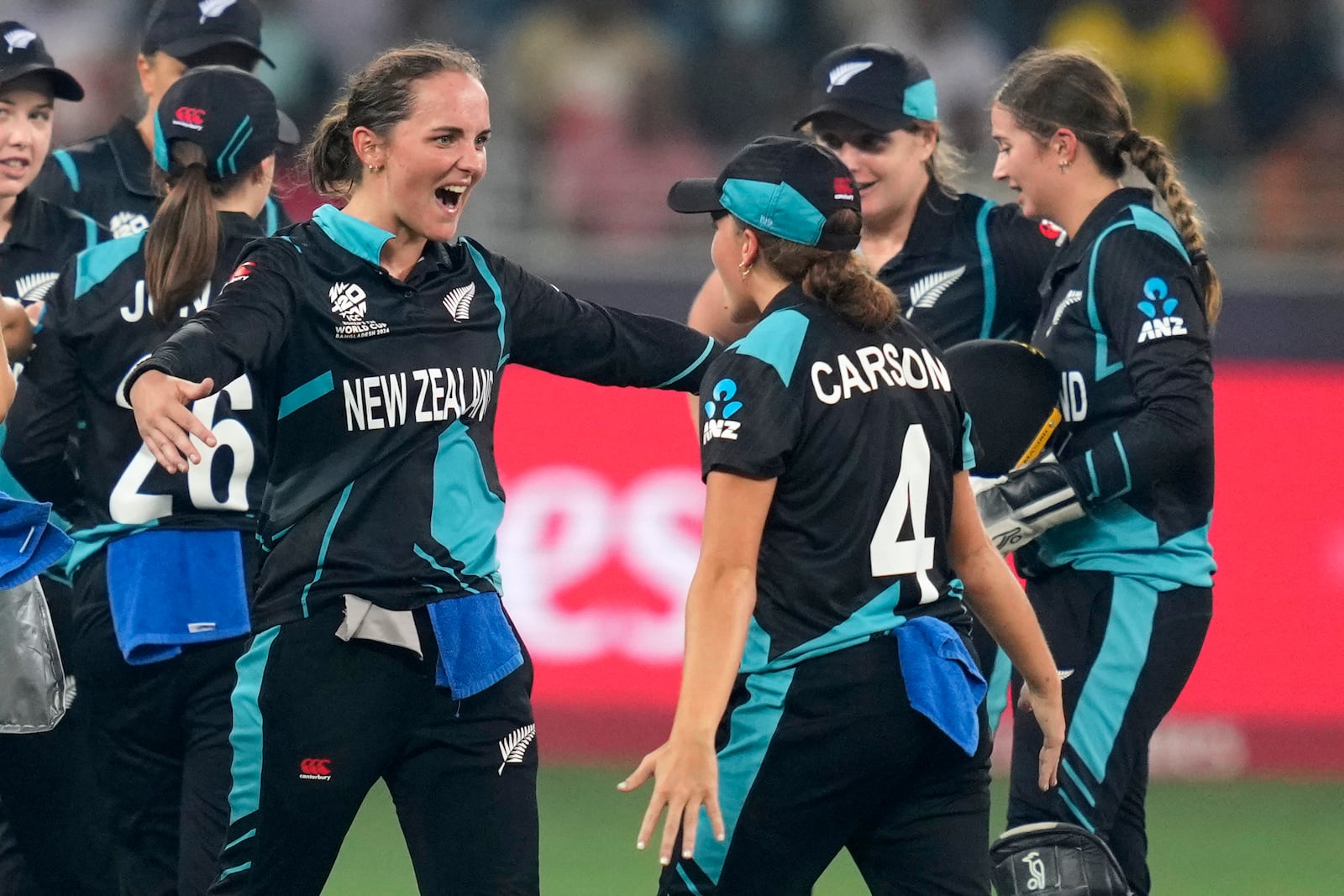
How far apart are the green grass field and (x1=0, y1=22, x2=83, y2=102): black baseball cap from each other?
2.86 m

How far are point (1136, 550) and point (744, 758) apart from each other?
1.57 m

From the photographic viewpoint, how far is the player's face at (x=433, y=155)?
13.2 feet

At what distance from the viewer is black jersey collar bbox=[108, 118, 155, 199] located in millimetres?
6062

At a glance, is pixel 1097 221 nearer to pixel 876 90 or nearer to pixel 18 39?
pixel 876 90

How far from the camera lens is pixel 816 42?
12.2 meters

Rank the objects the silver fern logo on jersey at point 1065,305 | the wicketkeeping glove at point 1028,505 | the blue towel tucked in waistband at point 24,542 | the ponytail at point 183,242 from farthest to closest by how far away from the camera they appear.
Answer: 1. the silver fern logo on jersey at point 1065,305
2. the wicketkeeping glove at point 1028,505
3. the ponytail at point 183,242
4. the blue towel tucked in waistband at point 24,542

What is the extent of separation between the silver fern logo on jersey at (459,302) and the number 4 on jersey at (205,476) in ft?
2.62

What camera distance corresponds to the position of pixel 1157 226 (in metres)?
4.94

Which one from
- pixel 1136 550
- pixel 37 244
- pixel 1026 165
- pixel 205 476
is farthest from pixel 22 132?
pixel 1136 550

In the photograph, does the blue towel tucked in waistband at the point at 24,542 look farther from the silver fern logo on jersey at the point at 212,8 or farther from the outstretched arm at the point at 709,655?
the silver fern logo on jersey at the point at 212,8

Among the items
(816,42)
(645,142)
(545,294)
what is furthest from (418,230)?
(816,42)

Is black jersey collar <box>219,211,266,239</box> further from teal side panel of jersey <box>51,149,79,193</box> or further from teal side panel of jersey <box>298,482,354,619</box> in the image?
teal side panel of jersey <box>51,149,79,193</box>

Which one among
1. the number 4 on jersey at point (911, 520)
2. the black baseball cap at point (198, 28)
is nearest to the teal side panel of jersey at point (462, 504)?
the number 4 on jersey at point (911, 520)

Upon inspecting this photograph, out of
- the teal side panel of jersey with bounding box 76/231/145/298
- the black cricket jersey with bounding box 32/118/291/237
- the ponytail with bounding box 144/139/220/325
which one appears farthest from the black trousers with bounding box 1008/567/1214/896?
the black cricket jersey with bounding box 32/118/291/237
